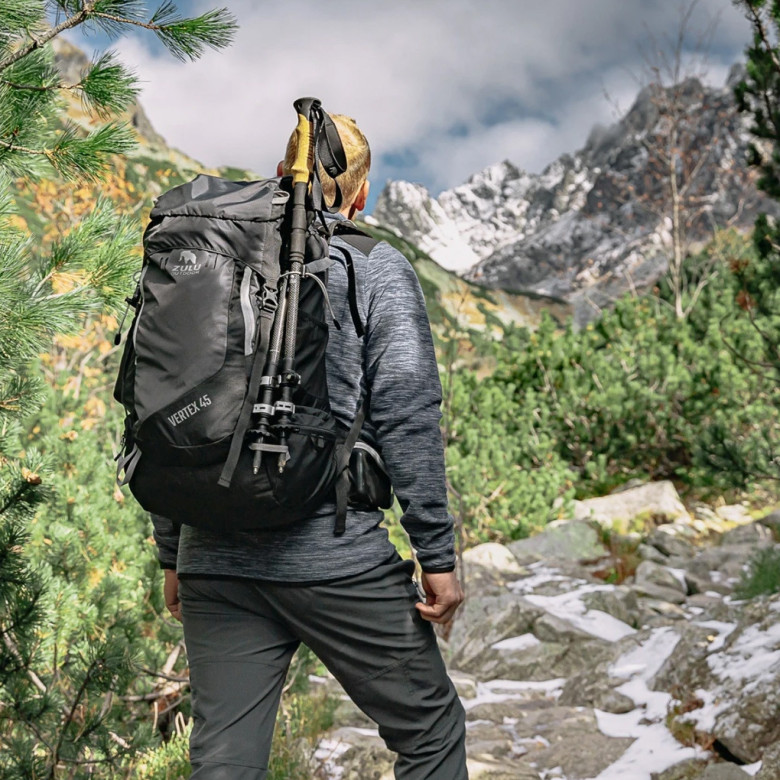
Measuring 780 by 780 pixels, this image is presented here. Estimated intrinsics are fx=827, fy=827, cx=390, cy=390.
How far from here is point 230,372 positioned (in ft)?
4.97

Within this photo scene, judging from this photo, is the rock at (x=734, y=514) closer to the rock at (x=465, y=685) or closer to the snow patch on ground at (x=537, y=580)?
the snow patch on ground at (x=537, y=580)

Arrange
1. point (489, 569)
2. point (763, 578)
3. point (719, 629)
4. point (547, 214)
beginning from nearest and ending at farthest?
point (719, 629)
point (763, 578)
point (489, 569)
point (547, 214)

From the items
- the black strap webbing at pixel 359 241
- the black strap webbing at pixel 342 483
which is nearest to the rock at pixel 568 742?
the black strap webbing at pixel 342 483

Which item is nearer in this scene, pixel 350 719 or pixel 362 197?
pixel 362 197

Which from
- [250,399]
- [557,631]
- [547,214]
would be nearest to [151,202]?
[557,631]

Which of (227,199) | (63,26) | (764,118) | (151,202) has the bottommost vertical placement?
(227,199)

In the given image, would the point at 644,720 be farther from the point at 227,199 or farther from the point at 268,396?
the point at 227,199

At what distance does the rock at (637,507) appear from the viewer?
32.1 ft

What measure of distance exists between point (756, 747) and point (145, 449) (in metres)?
2.60

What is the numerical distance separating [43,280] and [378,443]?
101 centimetres

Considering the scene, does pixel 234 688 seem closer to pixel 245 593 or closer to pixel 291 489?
pixel 245 593

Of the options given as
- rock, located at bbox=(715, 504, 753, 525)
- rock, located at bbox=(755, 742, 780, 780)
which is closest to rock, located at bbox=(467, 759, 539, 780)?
rock, located at bbox=(755, 742, 780, 780)

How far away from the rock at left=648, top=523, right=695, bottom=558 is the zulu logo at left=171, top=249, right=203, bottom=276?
7.92m

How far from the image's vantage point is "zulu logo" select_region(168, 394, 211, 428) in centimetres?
149
